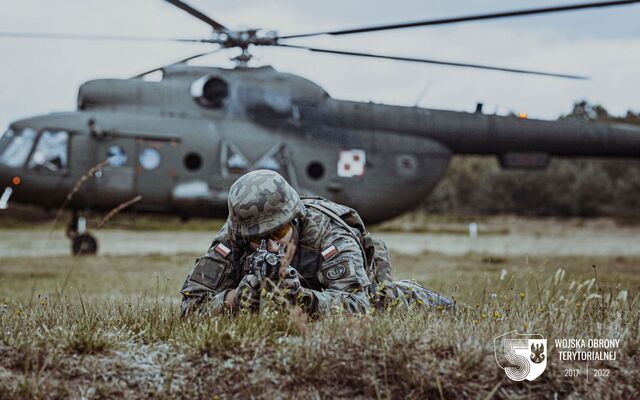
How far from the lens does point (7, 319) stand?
3850 mm

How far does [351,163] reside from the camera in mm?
12672

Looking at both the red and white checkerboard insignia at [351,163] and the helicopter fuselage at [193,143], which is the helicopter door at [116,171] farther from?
the red and white checkerboard insignia at [351,163]

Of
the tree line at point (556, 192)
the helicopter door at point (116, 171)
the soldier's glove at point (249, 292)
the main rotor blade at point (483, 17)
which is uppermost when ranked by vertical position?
the main rotor blade at point (483, 17)

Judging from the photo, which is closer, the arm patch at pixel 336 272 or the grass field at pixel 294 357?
the grass field at pixel 294 357

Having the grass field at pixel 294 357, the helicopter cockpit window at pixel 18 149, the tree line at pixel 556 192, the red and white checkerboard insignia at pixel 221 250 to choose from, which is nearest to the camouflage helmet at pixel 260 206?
the red and white checkerboard insignia at pixel 221 250

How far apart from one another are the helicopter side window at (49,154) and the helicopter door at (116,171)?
0.59m

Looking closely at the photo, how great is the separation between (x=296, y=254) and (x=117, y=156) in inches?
334

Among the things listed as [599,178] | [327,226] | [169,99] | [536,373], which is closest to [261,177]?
[327,226]

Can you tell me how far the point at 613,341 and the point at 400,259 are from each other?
32.8 ft

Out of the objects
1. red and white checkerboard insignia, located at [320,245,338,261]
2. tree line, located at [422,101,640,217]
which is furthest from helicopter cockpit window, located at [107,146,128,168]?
tree line, located at [422,101,640,217]

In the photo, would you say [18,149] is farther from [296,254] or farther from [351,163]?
[296,254]

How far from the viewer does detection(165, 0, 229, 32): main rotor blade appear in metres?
8.39

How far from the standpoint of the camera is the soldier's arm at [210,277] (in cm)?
402

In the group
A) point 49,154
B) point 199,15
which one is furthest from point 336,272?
point 49,154
